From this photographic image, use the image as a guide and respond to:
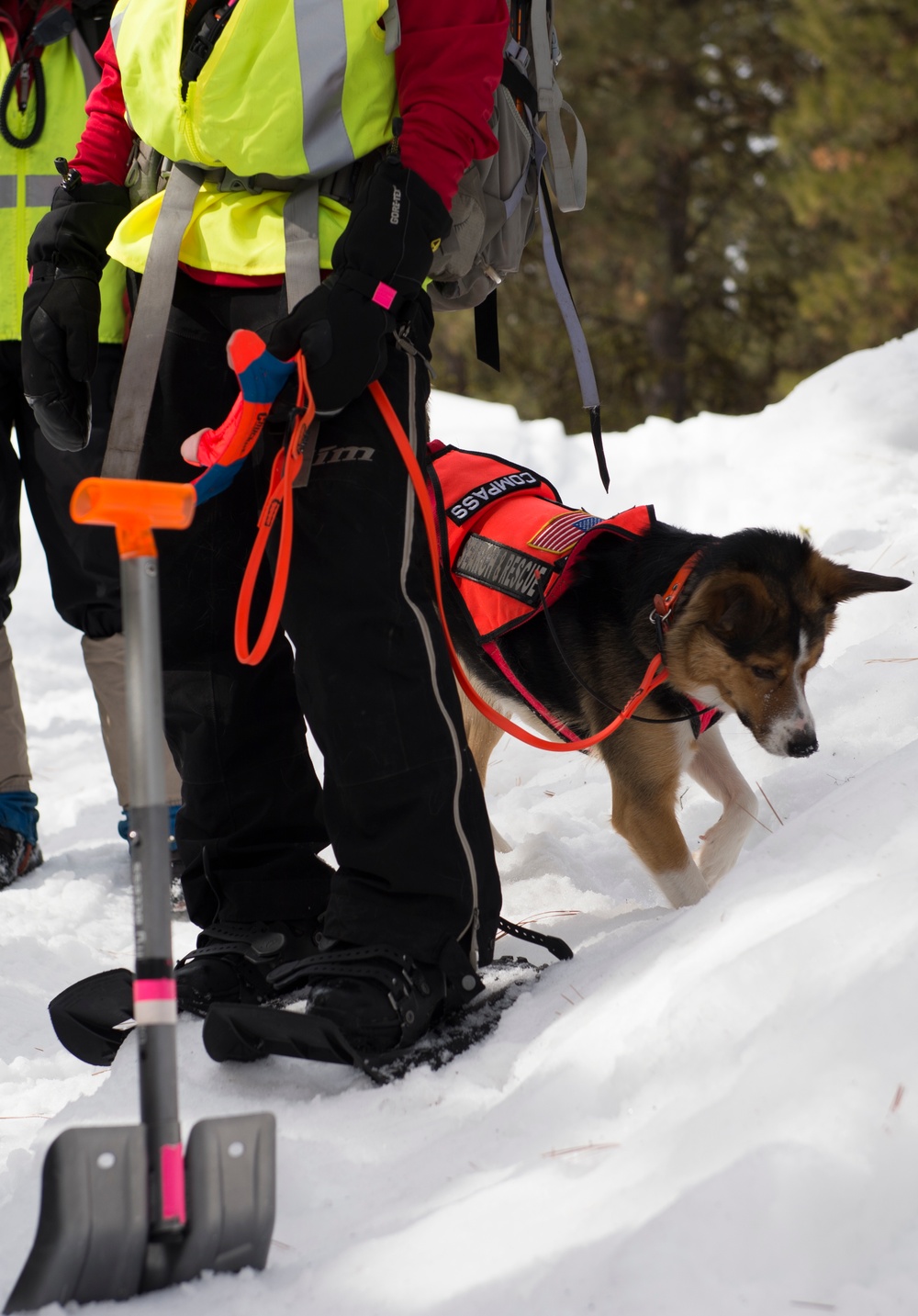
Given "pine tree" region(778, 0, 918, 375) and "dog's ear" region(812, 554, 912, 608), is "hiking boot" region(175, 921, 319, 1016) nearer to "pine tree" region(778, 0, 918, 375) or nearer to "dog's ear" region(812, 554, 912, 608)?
"dog's ear" region(812, 554, 912, 608)

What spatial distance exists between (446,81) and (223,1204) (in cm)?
174

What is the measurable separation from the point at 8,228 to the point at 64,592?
1.08 m

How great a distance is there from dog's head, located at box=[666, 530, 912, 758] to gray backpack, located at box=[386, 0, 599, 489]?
57 centimetres

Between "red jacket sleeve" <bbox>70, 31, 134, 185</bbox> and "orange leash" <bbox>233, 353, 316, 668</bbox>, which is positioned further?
"red jacket sleeve" <bbox>70, 31, 134, 185</bbox>

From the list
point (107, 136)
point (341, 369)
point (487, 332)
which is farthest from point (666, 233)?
point (341, 369)

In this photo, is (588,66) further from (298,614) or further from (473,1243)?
(473,1243)

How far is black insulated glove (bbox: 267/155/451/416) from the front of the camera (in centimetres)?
201

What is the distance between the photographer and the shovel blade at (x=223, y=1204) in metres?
1.42

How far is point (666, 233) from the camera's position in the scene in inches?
563

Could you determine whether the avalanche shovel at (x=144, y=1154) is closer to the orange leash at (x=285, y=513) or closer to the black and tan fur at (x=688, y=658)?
the orange leash at (x=285, y=513)

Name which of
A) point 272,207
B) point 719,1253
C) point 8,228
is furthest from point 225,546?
point 8,228

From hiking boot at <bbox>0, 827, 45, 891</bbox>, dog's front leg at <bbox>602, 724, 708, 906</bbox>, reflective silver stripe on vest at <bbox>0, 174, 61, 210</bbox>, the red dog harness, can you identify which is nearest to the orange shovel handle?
the red dog harness

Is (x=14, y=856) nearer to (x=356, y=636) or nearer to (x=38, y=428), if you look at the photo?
(x=38, y=428)

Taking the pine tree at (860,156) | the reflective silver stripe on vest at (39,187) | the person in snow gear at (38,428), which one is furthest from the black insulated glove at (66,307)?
the pine tree at (860,156)
